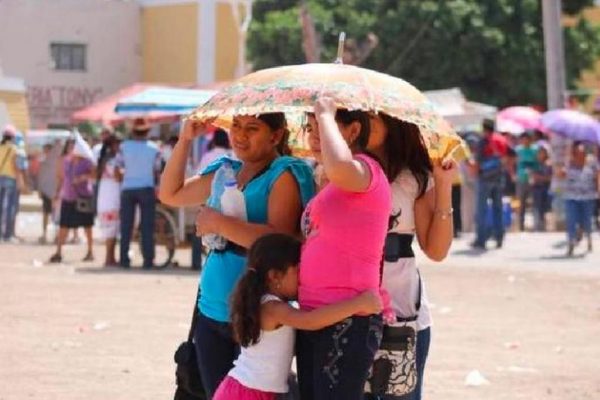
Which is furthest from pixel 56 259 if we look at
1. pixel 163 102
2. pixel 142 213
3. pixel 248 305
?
pixel 248 305

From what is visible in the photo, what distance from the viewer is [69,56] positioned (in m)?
53.3

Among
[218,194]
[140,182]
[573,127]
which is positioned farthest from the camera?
[573,127]

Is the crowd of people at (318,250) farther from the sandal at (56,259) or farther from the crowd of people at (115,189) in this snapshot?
the sandal at (56,259)

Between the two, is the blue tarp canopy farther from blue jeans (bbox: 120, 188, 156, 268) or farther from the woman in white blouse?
the woman in white blouse

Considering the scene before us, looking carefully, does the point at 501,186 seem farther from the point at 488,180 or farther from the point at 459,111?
the point at 459,111

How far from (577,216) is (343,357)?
1557 cm

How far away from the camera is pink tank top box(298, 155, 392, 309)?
16.7ft

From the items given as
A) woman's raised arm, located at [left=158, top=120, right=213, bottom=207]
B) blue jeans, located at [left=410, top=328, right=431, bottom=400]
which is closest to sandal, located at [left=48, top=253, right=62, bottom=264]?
woman's raised arm, located at [left=158, top=120, right=213, bottom=207]

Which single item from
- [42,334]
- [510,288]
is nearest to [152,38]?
[510,288]

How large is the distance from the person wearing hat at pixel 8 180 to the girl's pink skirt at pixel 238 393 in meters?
17.6

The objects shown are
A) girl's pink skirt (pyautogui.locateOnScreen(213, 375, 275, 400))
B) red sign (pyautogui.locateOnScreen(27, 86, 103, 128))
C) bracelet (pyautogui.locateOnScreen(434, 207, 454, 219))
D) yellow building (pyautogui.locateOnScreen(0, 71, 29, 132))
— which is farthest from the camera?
red sign (pyautogui.locateOnScreen(27, 86, 103, 128))

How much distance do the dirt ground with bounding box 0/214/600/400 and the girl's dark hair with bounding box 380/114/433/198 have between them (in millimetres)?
3562

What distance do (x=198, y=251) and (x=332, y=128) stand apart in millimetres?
12641

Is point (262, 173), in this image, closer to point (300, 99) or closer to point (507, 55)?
point (300, 99)
